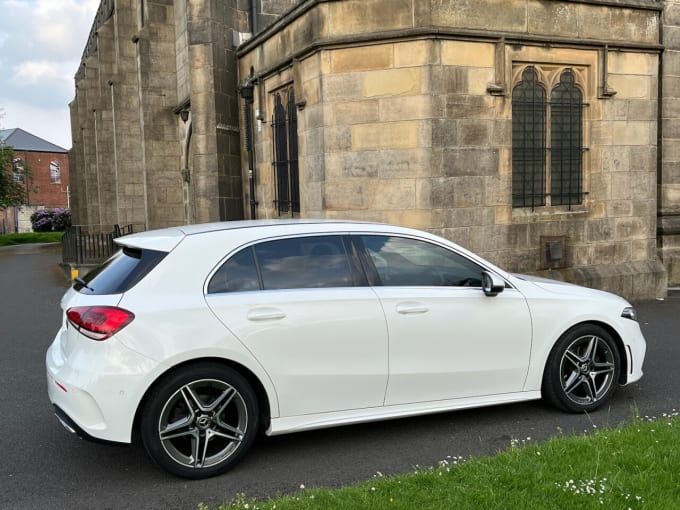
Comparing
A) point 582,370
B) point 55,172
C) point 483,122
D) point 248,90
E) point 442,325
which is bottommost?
point 582,370

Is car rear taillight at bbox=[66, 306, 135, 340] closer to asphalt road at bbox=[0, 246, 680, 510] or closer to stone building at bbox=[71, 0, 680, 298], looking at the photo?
asphalt road at bbox=[0, 246, 680, 510]

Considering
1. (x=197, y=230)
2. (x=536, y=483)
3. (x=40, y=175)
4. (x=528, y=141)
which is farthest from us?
(x=40, y=175)

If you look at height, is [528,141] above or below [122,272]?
above

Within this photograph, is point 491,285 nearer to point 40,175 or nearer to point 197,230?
point 197,230

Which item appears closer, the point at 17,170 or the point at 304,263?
the point at 304,263

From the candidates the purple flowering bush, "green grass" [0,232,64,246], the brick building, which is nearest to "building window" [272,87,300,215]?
"green grass" [0,232,64,246]

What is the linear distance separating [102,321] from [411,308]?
206 centimetres

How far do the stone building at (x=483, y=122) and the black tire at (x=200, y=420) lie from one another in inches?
233

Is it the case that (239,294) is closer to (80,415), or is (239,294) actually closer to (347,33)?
(80,415)

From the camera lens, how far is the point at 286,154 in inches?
476

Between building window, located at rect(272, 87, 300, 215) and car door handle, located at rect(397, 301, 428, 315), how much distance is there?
7135 millimetres

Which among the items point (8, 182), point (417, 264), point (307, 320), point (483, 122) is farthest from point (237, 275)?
point (8, 182)

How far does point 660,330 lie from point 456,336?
497 cm

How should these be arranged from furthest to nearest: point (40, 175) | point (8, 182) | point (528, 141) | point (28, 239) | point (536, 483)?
point (40, 175) → point (28, 239) → point (8, 182) → point (528, 141) → point (536, 483)
